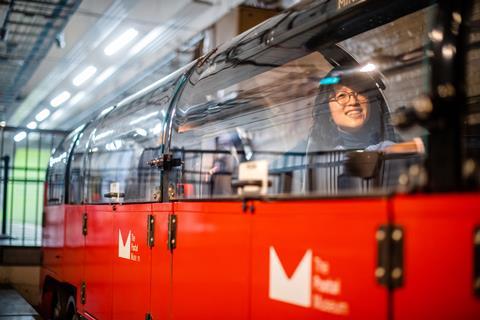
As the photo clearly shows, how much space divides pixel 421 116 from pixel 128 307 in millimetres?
2738

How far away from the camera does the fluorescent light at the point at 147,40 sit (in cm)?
935

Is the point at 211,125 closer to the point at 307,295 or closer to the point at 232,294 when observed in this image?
the point at 232,294

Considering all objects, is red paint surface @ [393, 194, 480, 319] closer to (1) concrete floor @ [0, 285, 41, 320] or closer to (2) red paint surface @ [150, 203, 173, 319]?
(2) red paint surface @ [150, 203, 173, 319]

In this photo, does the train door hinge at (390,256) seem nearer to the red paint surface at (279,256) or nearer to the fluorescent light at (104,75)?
the red paint surface at (279,256)

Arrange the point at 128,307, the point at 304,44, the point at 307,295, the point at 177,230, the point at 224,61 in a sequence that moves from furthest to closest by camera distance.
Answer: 1. the point at 128,307
2. the point at 224,61
3. the point at 177,230
4. the point at 304,44
5. the point at 307,295

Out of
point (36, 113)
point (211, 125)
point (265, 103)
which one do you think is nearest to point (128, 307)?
point (211, 125)

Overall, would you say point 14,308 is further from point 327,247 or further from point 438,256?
point 438,256

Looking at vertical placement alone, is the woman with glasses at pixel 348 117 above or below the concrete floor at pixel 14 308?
above

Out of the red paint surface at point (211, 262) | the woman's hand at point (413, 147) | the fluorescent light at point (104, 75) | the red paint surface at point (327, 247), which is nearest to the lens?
the red paint surface at point (327, 247)

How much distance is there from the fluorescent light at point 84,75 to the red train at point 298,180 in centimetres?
670

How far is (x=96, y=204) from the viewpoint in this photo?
15.6 ft

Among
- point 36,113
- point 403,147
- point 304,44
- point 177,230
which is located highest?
point 36,113

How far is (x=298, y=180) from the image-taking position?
3119mm

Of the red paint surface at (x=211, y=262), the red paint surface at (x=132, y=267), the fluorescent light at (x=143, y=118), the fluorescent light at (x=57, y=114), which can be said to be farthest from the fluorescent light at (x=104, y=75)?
the red paint surface at (x=211, y=262)
